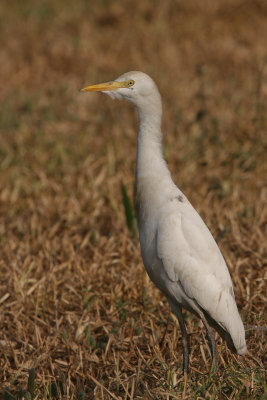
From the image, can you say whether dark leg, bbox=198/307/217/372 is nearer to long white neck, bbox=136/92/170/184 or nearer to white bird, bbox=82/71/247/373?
white bird, bbox=82/71/247/373

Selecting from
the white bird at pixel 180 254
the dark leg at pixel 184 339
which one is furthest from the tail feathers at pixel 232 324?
the dark leg at pixel 184 339

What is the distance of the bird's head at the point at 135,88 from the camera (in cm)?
337

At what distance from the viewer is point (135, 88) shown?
3377 millimetres

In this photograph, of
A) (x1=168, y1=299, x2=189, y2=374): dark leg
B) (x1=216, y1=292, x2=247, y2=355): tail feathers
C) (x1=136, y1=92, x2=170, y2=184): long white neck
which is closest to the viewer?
(x1=216, y1=292, x2=247, y2=355): tail feathers

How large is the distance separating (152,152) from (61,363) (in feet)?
4.11

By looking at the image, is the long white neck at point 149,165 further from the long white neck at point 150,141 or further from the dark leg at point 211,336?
the dark leg at point 211,336

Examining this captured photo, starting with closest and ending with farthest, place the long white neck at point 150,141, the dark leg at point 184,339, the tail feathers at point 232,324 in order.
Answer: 1. the tail feathers at point 232,324
2. the dark leg at point 184,339
3. the long white neck at point 150,141

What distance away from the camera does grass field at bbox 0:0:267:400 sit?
11.3 ft

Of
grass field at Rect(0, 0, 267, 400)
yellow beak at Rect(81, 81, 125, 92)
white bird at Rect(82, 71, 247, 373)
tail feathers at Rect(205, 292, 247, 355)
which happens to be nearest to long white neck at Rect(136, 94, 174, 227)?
white bird at Rect(82, 71, 247, 373)

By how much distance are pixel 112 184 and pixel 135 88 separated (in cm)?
211

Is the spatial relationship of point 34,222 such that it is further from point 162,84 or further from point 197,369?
point 162,84

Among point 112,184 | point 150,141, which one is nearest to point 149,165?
point 150,141

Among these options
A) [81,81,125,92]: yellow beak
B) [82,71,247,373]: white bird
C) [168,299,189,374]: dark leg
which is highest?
[81,81,125,92]: yellow beak

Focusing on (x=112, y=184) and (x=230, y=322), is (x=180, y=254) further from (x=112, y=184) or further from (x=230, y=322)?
(x=112, y=184)
